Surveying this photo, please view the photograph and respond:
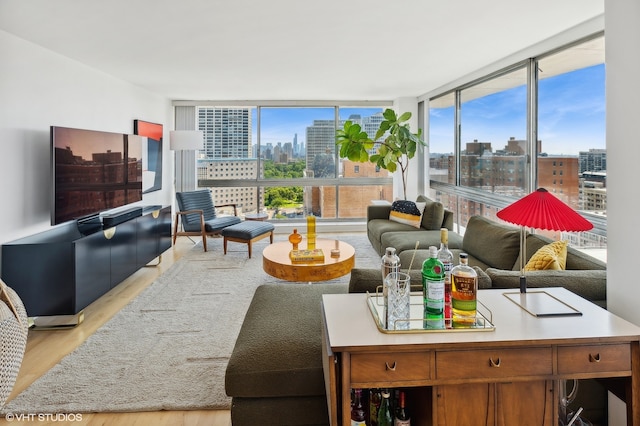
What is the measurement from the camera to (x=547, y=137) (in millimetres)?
3840

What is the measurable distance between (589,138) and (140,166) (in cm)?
483

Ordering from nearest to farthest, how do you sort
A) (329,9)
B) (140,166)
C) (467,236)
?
(329,9), (467,236), (140,166)

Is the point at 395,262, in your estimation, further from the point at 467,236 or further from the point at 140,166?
the point at 140,166

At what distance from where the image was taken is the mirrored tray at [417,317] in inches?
58.5

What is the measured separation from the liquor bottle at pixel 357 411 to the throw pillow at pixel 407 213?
3.89 meters

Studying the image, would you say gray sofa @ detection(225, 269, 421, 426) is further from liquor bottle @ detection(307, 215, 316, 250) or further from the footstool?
the footstool

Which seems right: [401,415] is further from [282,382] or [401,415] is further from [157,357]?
[157,357]

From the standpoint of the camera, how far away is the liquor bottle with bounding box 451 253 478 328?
1.53 metres

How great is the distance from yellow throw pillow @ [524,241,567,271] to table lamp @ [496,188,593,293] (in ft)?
2.40

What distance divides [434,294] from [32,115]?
3.78m

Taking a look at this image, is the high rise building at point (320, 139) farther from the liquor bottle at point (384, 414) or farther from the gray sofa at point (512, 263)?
the liquor bottle at point (384, 414)

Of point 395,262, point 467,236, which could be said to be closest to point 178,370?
point 395,262

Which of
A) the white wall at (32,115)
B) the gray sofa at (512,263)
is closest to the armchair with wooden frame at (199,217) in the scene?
the white wall at (32,115)

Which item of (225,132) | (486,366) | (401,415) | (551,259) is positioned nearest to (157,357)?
(401,415)
